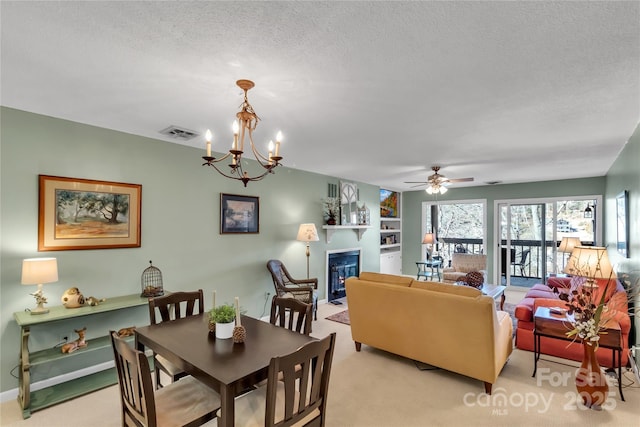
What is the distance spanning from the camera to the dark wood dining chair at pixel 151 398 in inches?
61.1

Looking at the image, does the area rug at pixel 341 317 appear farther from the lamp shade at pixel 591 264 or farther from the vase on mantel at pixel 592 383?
the lamp shade at pixel 591 264

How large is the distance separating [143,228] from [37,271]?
3.41 feet

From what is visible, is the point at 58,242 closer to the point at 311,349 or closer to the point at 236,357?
the point at 236,357

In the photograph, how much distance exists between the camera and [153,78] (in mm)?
2084

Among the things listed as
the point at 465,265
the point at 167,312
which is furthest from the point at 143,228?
the point at 465,265

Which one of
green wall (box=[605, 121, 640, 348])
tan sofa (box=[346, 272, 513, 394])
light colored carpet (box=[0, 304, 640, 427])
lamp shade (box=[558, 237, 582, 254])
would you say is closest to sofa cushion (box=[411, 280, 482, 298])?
tan sofa (box=[346, 272, 513, 394])

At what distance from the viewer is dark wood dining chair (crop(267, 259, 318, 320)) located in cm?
436

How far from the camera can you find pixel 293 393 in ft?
5.18

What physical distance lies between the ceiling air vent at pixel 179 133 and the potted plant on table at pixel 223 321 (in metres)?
1.92

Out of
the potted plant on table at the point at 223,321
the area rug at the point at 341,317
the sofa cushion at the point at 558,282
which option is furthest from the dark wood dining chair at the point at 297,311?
the sofa cushion at the point at 558,282

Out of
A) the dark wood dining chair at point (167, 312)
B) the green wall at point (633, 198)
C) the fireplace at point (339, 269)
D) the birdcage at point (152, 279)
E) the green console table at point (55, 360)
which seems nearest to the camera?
the dark wood dining chair at point (167, 312)

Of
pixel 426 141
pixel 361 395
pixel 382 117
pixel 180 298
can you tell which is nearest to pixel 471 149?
pixel 426 141

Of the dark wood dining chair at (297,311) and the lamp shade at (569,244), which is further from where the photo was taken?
the lamp shade at (569,244)

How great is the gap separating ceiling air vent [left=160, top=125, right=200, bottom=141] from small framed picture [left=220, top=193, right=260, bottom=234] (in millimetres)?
975
